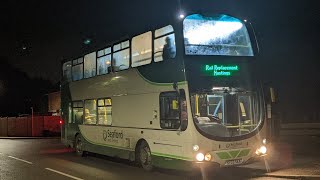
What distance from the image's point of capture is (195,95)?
11250 millimetres

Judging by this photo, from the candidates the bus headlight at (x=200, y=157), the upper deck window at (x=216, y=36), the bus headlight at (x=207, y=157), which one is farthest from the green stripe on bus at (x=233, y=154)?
the upper deck window at (x=216, y=36)

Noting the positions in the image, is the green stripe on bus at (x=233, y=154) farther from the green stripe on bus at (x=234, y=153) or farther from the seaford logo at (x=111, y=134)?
the seaford logo at (x=111, y=134)

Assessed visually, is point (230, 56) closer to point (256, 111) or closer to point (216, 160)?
point (256, 111)

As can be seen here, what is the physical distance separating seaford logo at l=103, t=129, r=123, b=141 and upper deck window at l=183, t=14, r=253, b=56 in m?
4.64

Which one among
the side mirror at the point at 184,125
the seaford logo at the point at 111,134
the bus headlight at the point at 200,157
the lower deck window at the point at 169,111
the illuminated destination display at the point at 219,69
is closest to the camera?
the bus headlight at the point at 200,157

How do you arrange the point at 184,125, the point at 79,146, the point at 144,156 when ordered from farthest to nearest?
the point at 79,146
the point at 144,156
the point at 184,125

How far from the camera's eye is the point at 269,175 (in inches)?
474

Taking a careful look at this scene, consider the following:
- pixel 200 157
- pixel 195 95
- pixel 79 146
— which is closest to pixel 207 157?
pixel 200 157

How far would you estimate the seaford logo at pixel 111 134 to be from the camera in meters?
14.8

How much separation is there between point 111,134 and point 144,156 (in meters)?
2.32

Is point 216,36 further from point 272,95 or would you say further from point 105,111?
point 105,111

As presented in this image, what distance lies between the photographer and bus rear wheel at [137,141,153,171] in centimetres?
1323

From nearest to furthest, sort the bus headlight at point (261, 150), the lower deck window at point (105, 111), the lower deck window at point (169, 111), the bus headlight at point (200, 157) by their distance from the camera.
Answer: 1. the bus headlight at point (200, 157)
2. the lower deck window at point (169, 111)
3. the bus headlight at point (261, 150)
4. the lower deck window at point (105, 111)

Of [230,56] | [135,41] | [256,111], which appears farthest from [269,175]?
[135,41]
